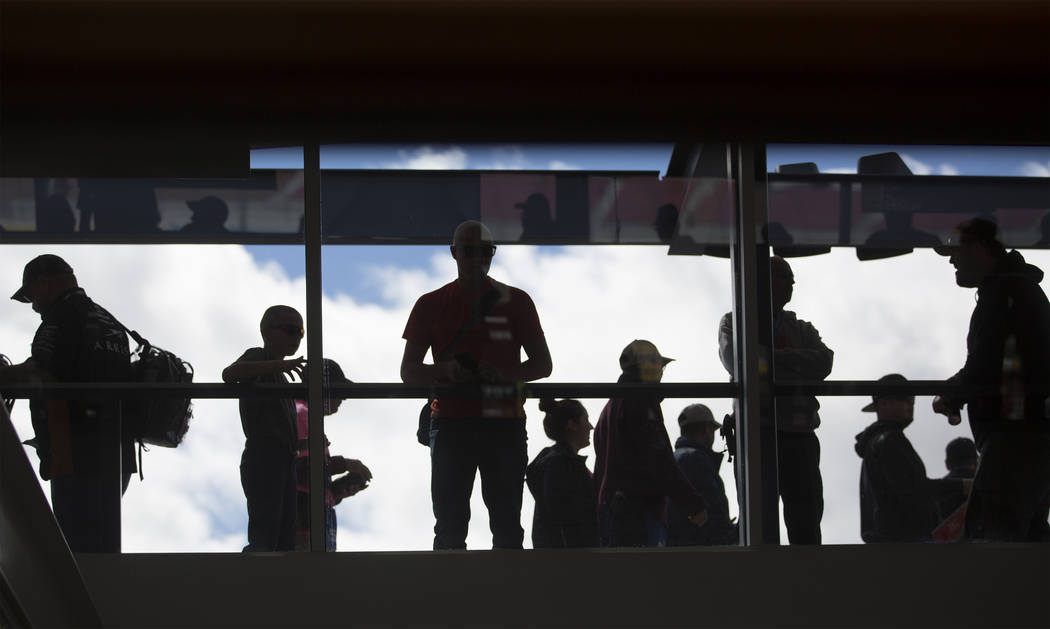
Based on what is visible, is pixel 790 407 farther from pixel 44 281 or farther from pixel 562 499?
pixel 44 281

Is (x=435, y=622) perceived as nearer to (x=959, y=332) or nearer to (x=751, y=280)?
(x=751, y=280)

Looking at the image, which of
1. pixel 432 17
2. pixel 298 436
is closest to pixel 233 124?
pixel 432 17

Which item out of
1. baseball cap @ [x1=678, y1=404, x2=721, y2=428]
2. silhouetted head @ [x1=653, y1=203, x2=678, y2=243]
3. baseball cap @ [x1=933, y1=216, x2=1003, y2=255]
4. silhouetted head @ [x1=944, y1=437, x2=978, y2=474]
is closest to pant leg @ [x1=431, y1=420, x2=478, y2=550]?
baseball cap @ [x1=678, y1=404, x2=721, y2=428]

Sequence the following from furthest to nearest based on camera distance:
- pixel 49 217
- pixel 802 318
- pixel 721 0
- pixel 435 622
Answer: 1. pixel 802 318
2. pixel 49 217
3. pixel 435 622
4. pixel 721 0

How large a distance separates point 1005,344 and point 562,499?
38.5 inches

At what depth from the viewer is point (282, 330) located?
2053mm

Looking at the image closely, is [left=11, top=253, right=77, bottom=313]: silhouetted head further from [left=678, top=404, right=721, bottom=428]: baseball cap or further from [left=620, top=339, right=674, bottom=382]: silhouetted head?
[left=678, top=404, right=721, bottom=428]: baseball cap

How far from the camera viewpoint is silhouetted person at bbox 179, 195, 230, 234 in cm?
198

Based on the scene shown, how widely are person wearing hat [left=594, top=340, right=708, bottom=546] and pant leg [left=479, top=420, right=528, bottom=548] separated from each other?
0.18 meters

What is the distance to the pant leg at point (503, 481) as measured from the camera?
1.85 metres

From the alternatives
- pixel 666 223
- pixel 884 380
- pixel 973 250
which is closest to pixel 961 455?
pixel 884 380

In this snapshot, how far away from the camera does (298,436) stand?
2053 mm

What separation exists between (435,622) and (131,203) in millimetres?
1104

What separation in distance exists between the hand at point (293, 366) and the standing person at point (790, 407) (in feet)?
3.09
